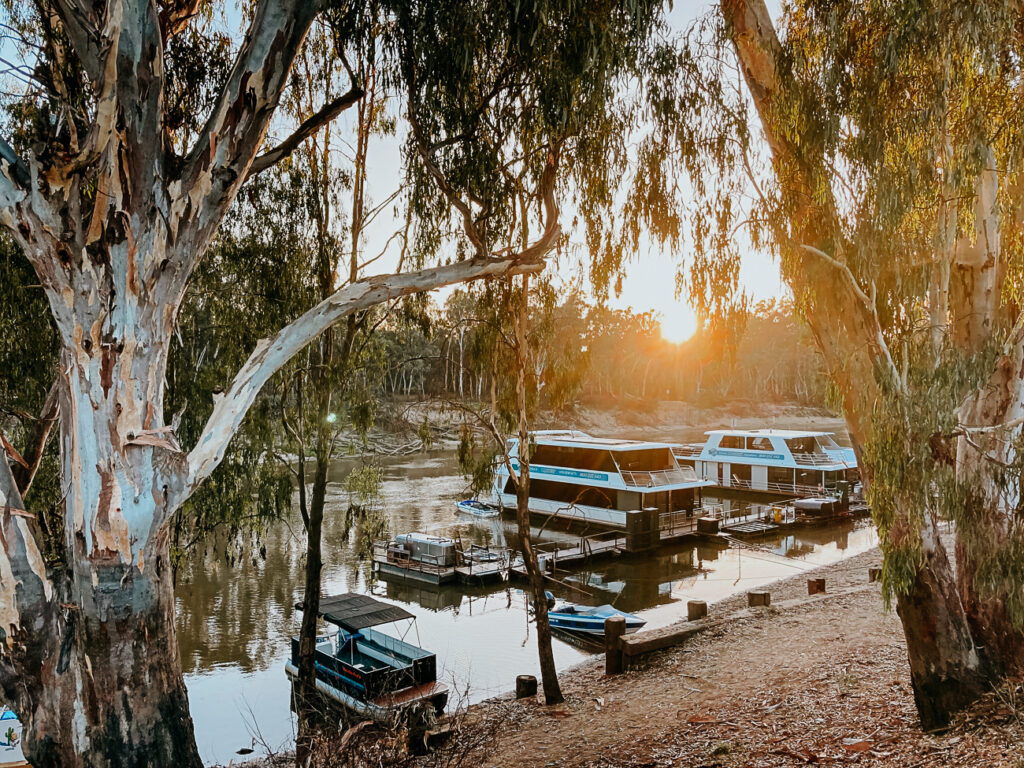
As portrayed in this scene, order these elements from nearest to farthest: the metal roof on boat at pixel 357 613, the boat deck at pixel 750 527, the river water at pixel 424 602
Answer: the metal roof on boat at pixel 357 613 → the river water at pixel 424 602 → the boat deck at pixel 750 527

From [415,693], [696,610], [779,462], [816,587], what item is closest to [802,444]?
[779,462]

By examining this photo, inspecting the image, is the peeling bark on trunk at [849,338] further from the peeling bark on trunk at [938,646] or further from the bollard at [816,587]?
the bollard at [816,587]

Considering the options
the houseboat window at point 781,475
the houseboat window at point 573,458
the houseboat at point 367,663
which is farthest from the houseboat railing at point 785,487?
the houseboat at point 367,663

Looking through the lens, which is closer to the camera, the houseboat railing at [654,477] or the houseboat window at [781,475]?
the houseboat railing at [654,477]

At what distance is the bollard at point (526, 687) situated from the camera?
8.45m

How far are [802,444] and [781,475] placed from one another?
141 centimetres

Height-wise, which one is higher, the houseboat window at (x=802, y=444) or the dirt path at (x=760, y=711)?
the houseboat window at (x=802, y=444)

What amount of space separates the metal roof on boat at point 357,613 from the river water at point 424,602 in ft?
3.70

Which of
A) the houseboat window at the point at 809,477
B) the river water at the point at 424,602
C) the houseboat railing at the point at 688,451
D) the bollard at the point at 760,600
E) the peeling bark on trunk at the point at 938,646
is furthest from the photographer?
the houseboat railing at the point at 688,451

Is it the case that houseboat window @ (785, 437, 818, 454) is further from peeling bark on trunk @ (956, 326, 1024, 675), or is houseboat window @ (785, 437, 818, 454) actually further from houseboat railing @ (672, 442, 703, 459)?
peeling bark on trunk @ (956, 326, 1024, 675)

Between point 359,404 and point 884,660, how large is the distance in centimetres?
652

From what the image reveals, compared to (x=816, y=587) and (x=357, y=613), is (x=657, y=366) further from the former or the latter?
(x=357, y=613)

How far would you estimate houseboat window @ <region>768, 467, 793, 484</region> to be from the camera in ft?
81.5

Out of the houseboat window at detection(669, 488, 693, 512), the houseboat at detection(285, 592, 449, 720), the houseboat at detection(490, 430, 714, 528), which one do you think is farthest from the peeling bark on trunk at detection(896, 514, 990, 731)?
the houseboat window at detection(669, 488, 693, 512)
